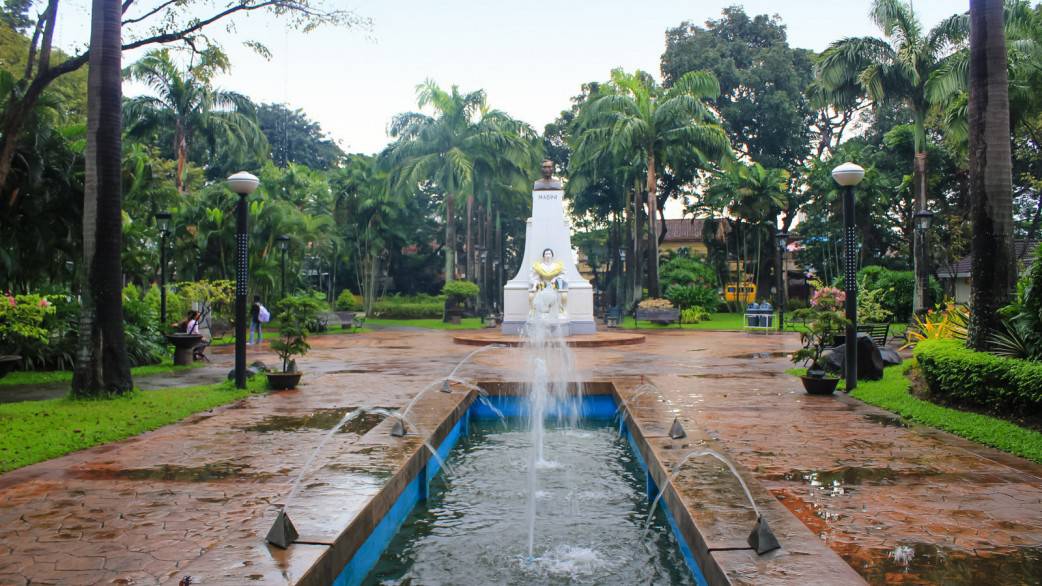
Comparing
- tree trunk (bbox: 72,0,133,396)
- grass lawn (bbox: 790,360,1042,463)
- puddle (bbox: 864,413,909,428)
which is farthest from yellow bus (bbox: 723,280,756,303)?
tree trunk (bbox: 72,0,133,396)

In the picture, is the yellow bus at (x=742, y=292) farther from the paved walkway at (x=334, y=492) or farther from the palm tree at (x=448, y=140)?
the paved walkway at (x=334, y=492)

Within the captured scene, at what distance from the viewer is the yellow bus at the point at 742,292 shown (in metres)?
45.9

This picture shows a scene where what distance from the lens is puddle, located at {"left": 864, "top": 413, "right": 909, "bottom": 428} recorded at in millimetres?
8021

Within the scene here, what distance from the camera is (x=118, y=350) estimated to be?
9.42m

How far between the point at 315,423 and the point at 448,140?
28.5 metres

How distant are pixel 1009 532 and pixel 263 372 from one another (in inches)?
410

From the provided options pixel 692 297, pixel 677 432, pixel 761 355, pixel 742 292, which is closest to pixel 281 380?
pixel 677 432

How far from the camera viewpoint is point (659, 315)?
99.6 feet

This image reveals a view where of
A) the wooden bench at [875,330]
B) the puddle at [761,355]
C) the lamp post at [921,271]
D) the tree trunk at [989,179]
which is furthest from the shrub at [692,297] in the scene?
the tree trunk at [989,179]

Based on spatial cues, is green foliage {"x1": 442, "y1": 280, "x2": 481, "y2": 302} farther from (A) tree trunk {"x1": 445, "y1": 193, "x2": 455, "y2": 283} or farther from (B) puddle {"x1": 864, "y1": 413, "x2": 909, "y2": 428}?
(B) puddle {"x1": 864, "y1": 413, "x2": 909, "y2": 428}

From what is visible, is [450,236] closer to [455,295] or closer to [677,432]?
[455,295]

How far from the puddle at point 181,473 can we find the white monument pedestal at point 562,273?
1812 centimetres

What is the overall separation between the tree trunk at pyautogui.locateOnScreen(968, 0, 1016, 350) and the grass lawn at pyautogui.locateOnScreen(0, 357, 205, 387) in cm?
1226

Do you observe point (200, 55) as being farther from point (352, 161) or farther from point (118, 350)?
point (352, 161)
